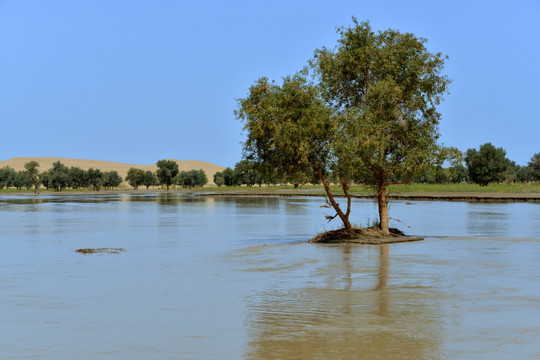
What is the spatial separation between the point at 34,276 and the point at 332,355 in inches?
711

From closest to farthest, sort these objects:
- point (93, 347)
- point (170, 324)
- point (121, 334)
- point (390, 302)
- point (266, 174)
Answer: point (93, 347) < point (121, 334) < point (170, 324) < point (390, 302) < point (266, 174)

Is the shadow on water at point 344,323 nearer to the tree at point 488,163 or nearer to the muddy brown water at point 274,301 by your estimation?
the muddy brown water at point 274,301

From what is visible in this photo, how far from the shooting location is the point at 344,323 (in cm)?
1705

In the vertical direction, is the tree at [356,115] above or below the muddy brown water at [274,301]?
above

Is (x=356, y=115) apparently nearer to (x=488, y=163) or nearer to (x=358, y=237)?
(x=358, y=237)

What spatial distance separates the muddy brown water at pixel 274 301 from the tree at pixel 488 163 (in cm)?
12984

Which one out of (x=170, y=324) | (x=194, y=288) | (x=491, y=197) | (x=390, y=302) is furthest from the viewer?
(x=491, y=197)

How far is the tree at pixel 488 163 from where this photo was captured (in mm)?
163750

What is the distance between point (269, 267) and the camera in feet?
98.4

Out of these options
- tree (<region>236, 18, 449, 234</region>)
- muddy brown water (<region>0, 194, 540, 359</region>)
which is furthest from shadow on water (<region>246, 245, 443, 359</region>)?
tree (<region>236, 18, 449, 234</region>)

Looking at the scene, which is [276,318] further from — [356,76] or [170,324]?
[356,76]

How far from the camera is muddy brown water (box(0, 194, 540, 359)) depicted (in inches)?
579

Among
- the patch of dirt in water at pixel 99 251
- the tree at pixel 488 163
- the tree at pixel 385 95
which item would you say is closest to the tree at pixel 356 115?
the tree at pixel 385 95

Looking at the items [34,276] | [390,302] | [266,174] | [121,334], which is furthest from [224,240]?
[121,334]
